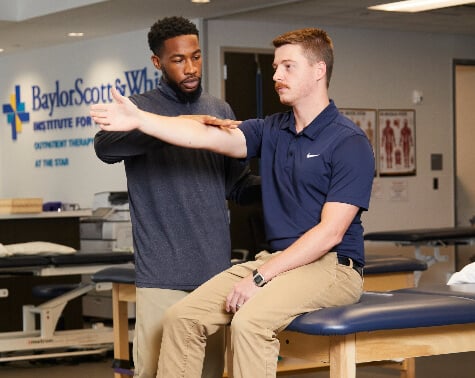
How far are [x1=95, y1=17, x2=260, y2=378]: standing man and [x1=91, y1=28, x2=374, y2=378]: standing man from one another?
8.5 inches

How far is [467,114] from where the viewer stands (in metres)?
11.8

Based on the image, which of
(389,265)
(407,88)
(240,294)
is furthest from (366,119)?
(240,294)

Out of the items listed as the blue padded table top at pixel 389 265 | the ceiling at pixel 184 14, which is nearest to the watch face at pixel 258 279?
the blue padded table top at pixel 389 265

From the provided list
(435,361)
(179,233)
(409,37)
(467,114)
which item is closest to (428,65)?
(409,37)

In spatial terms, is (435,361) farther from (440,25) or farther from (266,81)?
(440,25)

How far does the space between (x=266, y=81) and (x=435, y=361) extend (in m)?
3.64

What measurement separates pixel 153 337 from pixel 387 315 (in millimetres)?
775

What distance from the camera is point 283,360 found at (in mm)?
5340

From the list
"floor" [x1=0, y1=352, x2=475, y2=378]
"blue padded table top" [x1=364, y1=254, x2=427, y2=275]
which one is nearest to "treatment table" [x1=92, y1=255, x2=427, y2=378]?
"blue padded table top" [x1=364, y1=254, x2=427, y2=275]

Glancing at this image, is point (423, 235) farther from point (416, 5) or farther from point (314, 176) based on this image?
point (314, 176)

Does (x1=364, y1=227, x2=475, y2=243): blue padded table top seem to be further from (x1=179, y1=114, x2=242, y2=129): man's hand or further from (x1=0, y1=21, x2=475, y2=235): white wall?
(x1=179, y1=114, x2=242, y2=129): man's hand

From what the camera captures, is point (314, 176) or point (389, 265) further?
point (389, 265)

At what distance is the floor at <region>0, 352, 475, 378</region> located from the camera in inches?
244

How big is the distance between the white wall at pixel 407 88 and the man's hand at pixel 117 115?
6.50 meters
